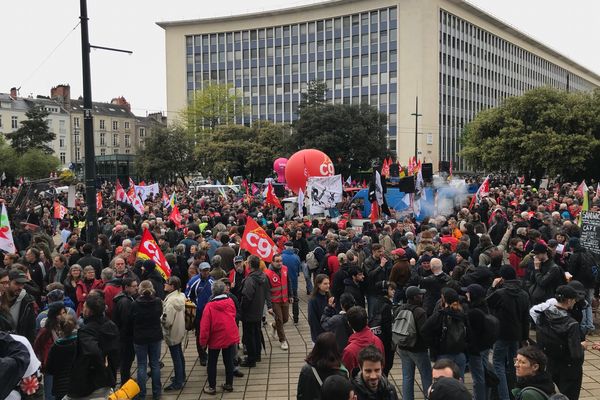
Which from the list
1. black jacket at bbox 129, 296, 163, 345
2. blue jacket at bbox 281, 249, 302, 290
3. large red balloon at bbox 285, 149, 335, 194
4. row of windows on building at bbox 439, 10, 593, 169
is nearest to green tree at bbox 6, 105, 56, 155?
row of windows on building at bbox 439, 10, 593, 169

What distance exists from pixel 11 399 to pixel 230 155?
2008 inches

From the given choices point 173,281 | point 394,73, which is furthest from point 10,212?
point 394,73

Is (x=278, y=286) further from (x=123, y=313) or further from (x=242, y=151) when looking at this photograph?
(x=242, y=151)

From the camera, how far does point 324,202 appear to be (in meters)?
18.5

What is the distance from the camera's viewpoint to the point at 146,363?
24.1 ft

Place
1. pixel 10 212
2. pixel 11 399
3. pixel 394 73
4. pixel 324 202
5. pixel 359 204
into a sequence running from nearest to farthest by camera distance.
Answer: pixel 11 399, pixel 10 212, pixel 324 202, pixel 359 204, pixel 394 73

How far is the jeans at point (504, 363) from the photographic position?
266 inches

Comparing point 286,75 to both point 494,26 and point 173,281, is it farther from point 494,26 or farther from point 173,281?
point 173,281

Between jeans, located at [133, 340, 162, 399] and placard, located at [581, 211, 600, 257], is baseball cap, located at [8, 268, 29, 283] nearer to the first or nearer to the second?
jeans, located at [133, 340, 162, 399]

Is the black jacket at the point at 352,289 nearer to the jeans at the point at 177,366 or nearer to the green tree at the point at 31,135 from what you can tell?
the jeans at the point at 177,366

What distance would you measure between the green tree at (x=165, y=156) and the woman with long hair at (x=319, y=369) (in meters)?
52.7

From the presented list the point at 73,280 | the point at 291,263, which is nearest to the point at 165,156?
the point at 291,263

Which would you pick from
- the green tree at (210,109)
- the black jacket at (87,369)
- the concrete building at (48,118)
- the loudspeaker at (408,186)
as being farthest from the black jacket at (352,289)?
the concrete building at (48,118)

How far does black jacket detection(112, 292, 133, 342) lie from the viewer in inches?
284
